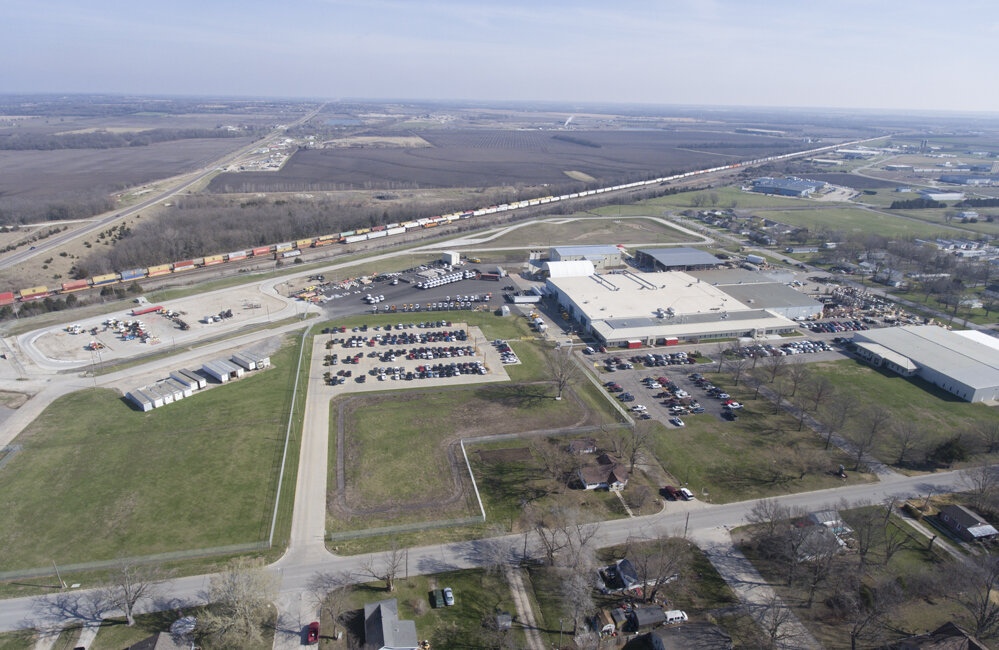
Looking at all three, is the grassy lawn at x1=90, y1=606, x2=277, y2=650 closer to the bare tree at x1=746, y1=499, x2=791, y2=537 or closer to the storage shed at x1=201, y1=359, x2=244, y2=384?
the storage shed at x1=201, y1=359, x2=244, y2=384

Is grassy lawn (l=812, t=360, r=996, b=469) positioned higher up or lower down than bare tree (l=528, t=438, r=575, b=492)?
higher up

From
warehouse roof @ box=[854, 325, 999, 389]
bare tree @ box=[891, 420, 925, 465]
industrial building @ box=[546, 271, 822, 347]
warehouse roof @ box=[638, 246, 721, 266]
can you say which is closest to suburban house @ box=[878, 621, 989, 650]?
bare tree @ box=[891, 420, 925, 465]

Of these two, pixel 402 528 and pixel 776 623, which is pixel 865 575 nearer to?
pixel 776 623

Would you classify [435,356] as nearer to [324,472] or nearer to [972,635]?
[324,472]

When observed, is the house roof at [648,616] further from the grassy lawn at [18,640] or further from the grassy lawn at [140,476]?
the grassy lawn at [18,640]

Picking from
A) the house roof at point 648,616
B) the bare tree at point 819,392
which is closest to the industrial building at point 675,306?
the bare tree at point 819,392
